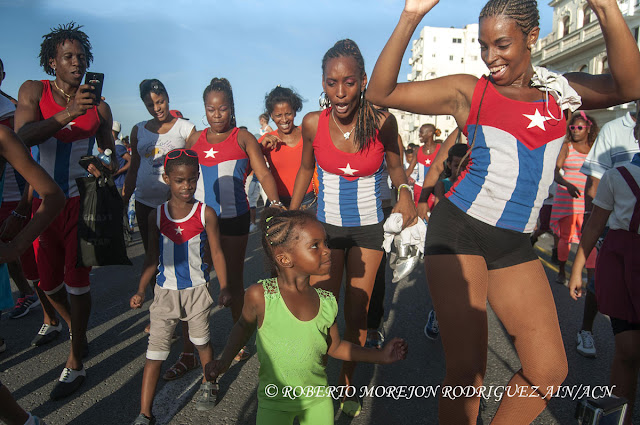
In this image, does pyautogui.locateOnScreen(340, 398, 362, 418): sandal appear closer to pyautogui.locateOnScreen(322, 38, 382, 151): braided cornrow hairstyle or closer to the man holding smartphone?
pyautogui.locateOnScreen(322, 38, 382, 151): braided cornrow hairstyle

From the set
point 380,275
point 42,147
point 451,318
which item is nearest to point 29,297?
point 42,147

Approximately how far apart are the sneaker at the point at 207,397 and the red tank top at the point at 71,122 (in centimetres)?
220

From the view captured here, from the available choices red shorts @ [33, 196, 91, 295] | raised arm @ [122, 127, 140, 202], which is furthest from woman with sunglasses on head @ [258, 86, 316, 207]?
red shorts @ [33, 196, 91, 295]

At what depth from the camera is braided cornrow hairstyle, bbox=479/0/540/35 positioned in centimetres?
190

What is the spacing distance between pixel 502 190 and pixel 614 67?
2.24ft

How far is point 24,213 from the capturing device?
2.76 meters

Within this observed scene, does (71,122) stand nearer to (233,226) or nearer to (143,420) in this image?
(233,226)

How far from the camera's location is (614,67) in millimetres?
1824

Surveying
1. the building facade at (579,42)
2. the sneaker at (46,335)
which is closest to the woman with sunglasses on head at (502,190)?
the sneaker at (46,335)

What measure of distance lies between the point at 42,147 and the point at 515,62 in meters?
3.36

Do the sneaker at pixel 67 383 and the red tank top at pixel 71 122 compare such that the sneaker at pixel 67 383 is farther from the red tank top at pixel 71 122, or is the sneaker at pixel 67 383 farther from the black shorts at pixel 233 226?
the red tank top at pixel 71 122

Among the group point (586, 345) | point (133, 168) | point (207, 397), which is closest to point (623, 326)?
point (586, 345)

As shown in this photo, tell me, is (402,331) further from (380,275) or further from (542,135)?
(542,135)

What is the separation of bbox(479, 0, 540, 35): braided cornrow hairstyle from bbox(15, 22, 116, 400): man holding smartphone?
2748mm
